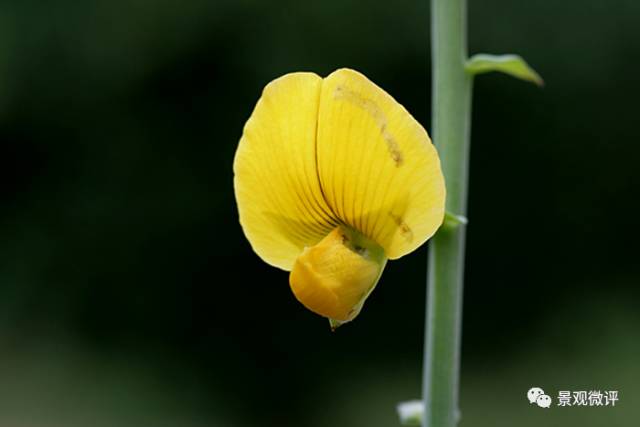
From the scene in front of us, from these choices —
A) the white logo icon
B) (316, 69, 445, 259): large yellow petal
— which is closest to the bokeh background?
the white logo icon

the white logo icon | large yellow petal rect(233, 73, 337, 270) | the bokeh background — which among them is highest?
the bokeh background

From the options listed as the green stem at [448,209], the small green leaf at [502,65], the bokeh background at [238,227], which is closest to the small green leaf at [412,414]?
the green stem at [448,209]

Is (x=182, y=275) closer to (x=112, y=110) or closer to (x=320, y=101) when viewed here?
(x=112, y=110)

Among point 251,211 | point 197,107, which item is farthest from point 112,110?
point 251,211

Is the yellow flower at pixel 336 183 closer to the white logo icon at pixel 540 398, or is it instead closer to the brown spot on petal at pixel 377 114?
the brown spot on petal at pixel 377 114

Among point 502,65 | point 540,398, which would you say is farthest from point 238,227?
point 502,65

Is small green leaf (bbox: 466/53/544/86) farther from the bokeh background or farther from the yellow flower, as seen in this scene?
the bokeh background

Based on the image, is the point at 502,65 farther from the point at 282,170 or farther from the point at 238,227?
the point at 238,227
